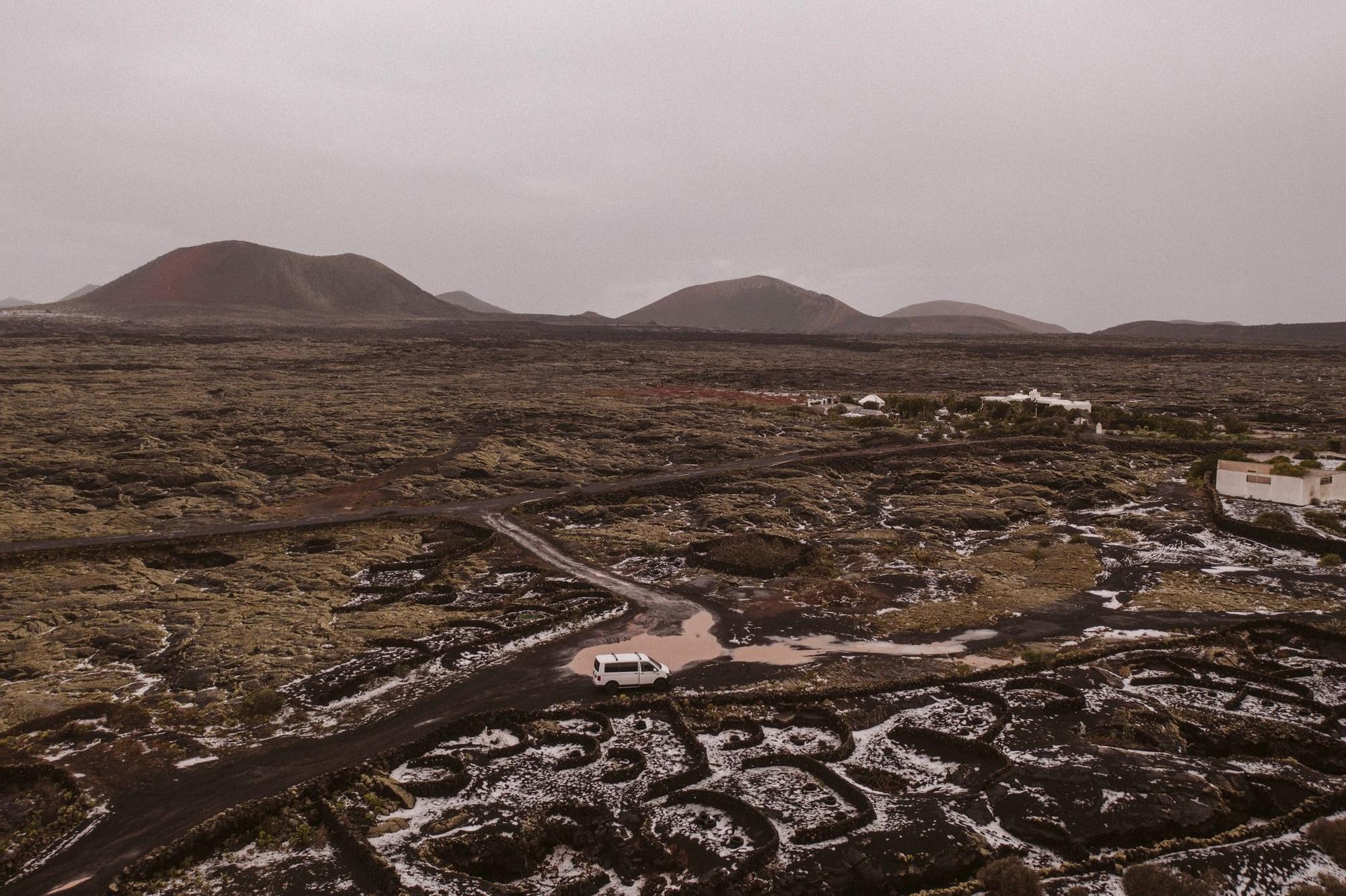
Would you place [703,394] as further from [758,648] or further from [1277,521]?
[758,648]

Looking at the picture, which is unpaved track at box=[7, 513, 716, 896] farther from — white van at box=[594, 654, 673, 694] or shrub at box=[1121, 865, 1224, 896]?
shrub at box=[1121, 865, 1224, 896]

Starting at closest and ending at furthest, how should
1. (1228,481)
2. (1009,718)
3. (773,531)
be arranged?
1. (1009,718)
2. (773,531)
3. (1228,481)

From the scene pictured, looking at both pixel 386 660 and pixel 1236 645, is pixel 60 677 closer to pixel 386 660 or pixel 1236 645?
pixel 386 660

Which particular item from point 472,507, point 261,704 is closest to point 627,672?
point 261,704

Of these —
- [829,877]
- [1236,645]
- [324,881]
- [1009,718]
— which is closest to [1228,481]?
[1236,645]

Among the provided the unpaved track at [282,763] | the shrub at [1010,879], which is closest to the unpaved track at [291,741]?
the unpaved track at [282,763]

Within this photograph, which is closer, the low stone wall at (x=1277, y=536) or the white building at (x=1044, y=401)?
the low stone wall at (x=1277, y=536)

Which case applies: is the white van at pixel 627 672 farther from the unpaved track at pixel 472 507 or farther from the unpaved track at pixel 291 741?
the unpaved track at pixel 472 507

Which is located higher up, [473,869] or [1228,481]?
[1228,481]
